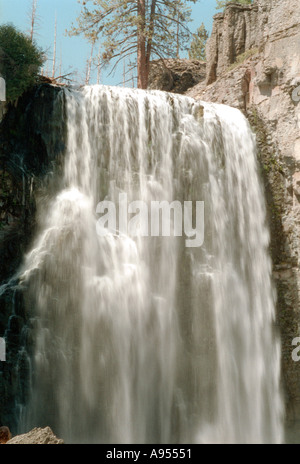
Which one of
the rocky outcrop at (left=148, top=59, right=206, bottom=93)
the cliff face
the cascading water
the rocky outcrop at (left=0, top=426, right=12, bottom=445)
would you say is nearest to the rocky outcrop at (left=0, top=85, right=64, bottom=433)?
the cascading water

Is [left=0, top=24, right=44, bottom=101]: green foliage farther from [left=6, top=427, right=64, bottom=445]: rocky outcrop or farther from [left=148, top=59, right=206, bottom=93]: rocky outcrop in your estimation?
[left=148, top=59, right=206, bottom=93]: rocky outcrop

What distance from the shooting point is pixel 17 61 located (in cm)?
882

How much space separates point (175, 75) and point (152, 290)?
32.7ft

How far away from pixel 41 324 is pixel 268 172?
5347mm

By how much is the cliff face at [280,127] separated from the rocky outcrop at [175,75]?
4507 mm

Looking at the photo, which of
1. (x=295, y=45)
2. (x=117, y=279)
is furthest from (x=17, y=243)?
(x=295, y=45)

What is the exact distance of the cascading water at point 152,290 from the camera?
24.7 feet

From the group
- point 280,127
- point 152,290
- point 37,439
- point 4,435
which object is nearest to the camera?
point 37,439

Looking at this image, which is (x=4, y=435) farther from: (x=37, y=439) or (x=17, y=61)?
(x=17, y=61)

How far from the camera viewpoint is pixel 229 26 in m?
12.8

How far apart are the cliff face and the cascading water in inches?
11.9

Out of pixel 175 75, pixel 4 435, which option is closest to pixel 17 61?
pixel 4 435

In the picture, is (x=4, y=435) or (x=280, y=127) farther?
(x=280, y=127)
